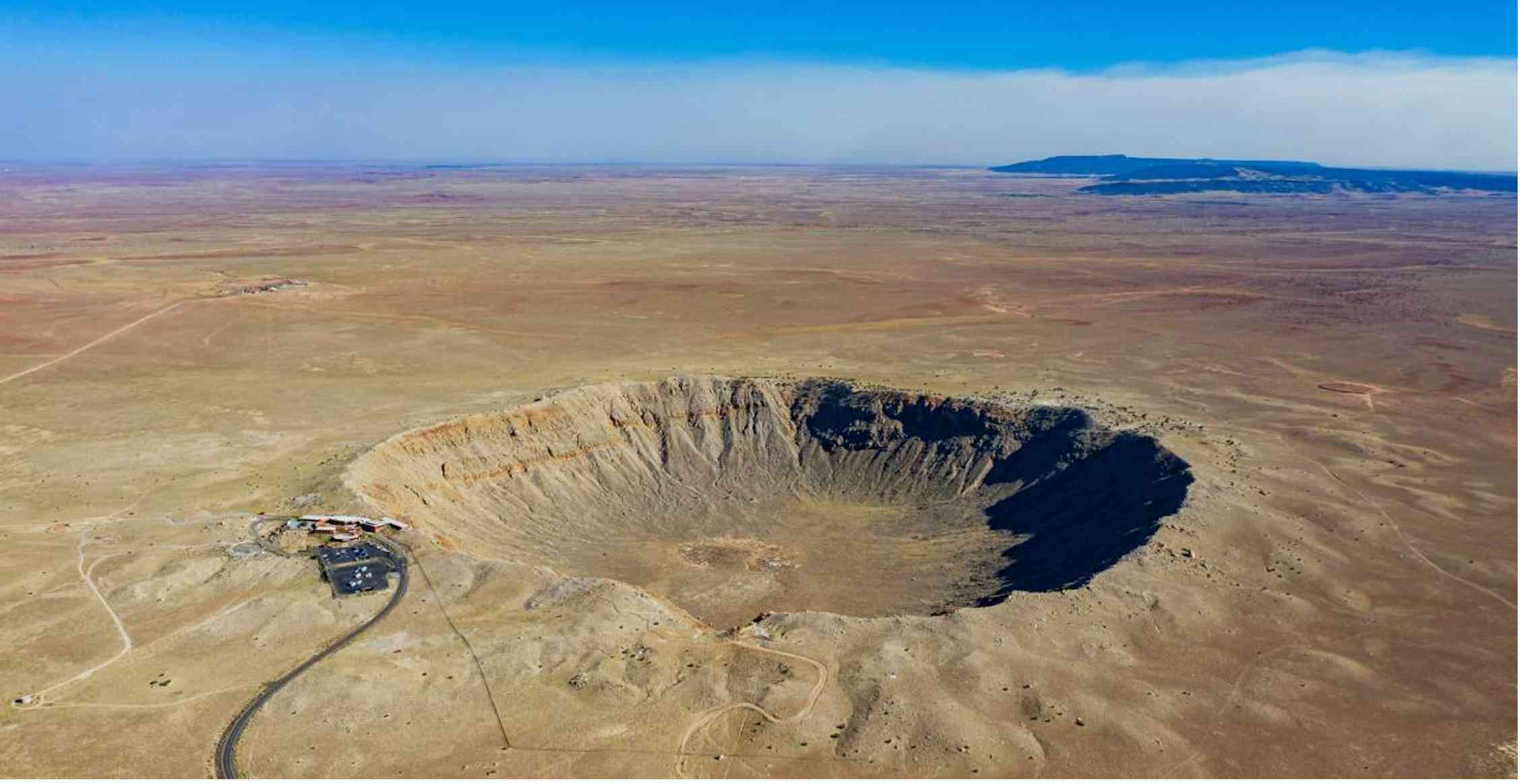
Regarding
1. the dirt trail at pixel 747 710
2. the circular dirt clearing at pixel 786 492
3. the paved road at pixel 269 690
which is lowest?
the circular dirt clearing at pixel 786 492

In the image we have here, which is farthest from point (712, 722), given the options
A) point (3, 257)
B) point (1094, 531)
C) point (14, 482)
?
point (3, 257)

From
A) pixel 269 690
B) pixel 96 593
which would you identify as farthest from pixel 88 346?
pixel 269 690

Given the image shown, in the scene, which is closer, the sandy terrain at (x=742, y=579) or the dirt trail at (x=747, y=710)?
the dirt trail at (x=747, y=710)

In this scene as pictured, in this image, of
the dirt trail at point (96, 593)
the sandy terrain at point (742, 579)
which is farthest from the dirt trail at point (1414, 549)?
the dirt trail at point (96, 593)

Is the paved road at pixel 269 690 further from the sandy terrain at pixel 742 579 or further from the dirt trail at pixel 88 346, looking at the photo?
the dirt trail at pixel 88 346

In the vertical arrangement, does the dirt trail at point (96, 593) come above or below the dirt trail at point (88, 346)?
above

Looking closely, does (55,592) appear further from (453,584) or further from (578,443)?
(578,443)
